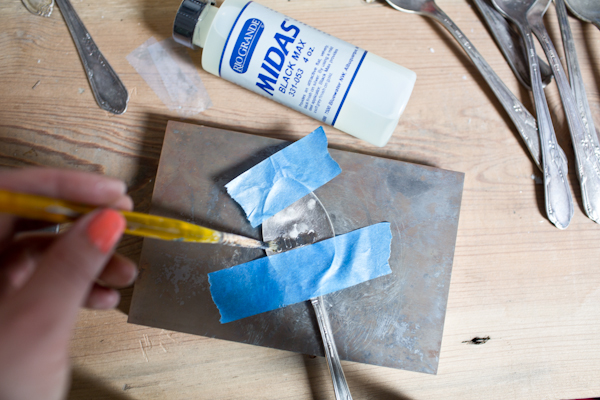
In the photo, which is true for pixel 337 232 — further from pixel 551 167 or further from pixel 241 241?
pixel 551 167

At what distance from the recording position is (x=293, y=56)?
0.58m

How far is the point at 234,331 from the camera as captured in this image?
58 centimetres

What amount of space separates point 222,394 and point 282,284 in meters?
0.23

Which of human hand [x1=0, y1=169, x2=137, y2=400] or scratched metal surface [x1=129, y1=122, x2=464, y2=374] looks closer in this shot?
human hand [x1=0, y1=169, x2=137, y2=400]

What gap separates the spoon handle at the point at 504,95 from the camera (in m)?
0.65

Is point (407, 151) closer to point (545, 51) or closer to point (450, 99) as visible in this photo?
point (450, 99)

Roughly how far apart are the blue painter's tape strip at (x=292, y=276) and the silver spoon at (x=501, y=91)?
1.15ft

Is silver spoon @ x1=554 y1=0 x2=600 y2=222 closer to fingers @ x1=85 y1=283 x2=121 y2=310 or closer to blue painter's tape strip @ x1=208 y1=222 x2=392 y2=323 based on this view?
blue painter's tape strip @ x1=208 y1=222 x2=392 y2=323

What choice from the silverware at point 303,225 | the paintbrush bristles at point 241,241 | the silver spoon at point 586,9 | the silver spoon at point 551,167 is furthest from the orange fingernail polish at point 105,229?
the silver spoon at point 586,9

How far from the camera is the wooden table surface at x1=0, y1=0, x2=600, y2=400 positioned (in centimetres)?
62

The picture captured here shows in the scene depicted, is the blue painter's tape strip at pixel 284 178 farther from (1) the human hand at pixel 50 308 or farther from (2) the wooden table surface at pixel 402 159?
(1) the human hand at pixel 50 308

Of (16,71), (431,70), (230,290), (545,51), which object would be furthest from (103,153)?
(545,51)

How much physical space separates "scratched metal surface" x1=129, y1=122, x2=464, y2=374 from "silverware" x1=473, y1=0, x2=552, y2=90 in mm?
247

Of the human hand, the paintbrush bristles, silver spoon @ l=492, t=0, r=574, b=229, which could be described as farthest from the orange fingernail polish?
silver spoon @ l=492, t=0, r=574, b=229
